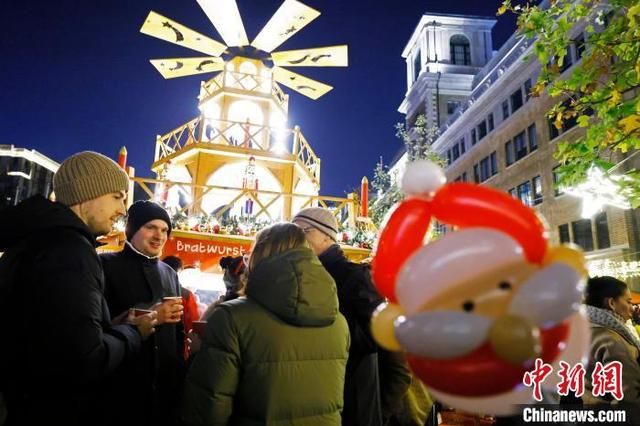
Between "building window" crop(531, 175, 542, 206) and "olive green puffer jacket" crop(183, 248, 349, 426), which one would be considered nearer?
"olive green puffer jacket" crop(183, 248, 349, 426)

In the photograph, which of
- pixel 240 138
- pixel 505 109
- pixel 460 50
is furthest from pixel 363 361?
pixel 460 50

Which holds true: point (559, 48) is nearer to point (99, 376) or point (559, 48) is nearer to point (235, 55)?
point (99, 376)

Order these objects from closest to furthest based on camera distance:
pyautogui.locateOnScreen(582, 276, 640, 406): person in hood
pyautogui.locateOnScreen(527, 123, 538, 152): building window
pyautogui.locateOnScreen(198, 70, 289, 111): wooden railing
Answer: pyautogui.locateOnScreen(582, 276, 640, 406): person in hood, pyautogui.locateOnScreen(198, 70, 289, 111): wooden railing, pyautogui.locateOnScreen(527, 123, 538, 152): building window

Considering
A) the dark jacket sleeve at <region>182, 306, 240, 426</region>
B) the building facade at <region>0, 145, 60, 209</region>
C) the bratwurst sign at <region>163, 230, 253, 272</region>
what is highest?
the building facade at <region>0, 145, 60, 209</region>

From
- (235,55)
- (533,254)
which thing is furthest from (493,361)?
(235,55)

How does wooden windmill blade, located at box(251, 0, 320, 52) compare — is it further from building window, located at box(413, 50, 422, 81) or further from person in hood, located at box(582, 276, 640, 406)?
building window, located at box(413, 50, 422, 81)

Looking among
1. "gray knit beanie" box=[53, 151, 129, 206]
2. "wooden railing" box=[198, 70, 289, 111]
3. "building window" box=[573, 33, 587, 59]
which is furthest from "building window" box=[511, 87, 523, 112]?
"gray knit beanie" box=[53, 151, 129, 206]

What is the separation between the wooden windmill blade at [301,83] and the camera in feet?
46.4

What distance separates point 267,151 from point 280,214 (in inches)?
71.5

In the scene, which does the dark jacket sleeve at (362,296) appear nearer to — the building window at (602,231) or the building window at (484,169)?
the building window at (602,231)

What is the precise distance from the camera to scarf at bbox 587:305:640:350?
3.19 m

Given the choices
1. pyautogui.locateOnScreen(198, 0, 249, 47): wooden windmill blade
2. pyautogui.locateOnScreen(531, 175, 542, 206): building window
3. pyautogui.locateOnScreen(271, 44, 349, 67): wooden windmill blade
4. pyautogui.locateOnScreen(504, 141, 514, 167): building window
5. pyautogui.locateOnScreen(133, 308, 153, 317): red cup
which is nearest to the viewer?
pyautogui.locateOnScreen(133, 308, 153, 317): red cup

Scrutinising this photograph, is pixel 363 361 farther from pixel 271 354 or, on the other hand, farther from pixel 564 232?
pixel 564 232

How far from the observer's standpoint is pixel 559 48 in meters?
5.81
